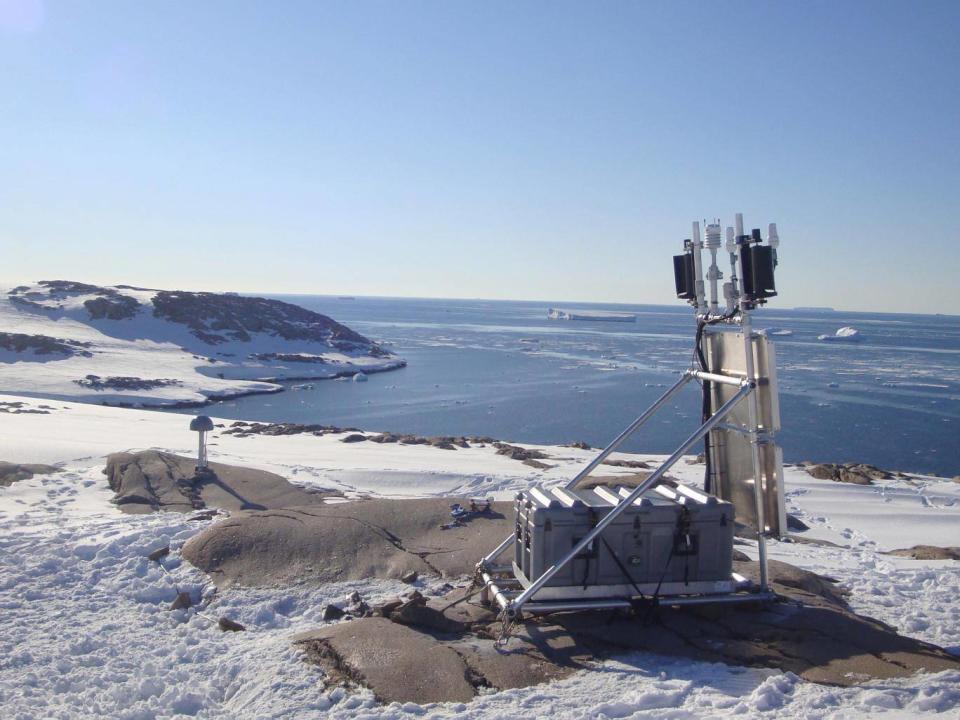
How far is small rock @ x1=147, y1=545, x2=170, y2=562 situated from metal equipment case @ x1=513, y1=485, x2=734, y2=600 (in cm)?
407

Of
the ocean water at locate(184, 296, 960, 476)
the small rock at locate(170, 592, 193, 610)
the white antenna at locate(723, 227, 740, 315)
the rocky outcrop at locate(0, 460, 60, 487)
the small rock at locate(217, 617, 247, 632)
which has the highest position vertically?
the white antenna at locate(723, 227, 740, 315)

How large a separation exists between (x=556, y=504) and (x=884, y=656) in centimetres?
262

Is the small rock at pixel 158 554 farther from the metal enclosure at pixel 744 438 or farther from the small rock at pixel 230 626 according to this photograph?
the metal enclosure at pixel 744 438

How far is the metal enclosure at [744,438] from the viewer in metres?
6.75

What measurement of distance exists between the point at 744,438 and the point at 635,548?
1530mm

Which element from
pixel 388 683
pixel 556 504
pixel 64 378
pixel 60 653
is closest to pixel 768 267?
pixel 556 504

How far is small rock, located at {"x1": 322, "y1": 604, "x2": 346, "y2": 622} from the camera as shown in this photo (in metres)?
7.17

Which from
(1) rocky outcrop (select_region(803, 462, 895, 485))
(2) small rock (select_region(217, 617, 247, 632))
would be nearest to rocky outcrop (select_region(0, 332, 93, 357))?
(1) rocky outcrop (select_region(803, 462, 895, 485))

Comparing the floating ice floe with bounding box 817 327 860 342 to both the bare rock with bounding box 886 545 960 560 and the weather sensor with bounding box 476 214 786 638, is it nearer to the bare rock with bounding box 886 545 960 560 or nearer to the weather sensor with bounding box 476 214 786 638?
the bare rock with bounding box 886 545 960 560

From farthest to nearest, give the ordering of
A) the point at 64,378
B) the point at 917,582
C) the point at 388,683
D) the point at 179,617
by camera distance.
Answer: the point at 64,378 < the point at 917,582 < the point at 179,617 < the point at 388,683

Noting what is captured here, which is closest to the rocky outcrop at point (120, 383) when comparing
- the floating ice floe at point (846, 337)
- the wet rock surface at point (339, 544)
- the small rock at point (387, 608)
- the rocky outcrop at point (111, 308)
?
the rocky outcrop at point (111, 308)

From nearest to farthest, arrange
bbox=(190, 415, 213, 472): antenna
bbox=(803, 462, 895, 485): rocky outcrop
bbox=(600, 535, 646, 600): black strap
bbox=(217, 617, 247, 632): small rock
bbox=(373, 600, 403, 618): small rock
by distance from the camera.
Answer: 1. bbox=(600, 535, 646, 600): black strap
2. bbox=(373, 600, 403, 618): small rock
3. bbox=(217, 617, 247, 632): small rock
4. bbox=(190, 415, 213, 472): antenna
5. bbox=(803, 462, 895, 485): rocky outcrop

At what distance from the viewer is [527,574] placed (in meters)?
6.75

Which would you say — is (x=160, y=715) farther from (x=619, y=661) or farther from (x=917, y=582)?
(x=917, y=582)
